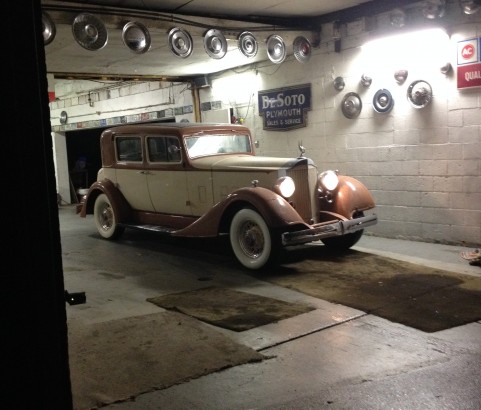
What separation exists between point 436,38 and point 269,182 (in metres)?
3.16

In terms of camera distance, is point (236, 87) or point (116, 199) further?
point (236, 87)

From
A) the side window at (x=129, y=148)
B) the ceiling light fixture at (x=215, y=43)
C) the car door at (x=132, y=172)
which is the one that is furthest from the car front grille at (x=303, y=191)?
the side window at (x=129, y=148)

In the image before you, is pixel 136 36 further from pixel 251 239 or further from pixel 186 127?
pixel 251 239

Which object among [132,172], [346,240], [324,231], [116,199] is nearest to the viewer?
[324,231]

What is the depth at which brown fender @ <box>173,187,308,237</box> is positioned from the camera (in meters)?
6.07

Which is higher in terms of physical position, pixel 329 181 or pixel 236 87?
pixel 236 87

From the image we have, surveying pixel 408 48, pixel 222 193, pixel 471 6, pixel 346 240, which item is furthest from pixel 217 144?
pixel 471 6

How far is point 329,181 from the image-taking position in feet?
23.2

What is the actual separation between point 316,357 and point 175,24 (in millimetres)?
5315

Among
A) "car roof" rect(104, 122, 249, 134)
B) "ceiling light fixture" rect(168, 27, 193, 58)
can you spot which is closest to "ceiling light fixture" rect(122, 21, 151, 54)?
"ceiling light fixture" rect(168, 27, 193, 58)

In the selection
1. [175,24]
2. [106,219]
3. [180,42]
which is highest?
[175,24]

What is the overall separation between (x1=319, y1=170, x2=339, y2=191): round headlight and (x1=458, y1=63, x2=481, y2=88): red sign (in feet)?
6.91

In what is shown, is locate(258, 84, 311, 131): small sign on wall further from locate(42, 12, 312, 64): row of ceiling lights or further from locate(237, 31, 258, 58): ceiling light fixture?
locate(237, 31, 258, 58): ceiling light fixture

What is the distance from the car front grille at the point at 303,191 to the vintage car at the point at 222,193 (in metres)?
0.01
